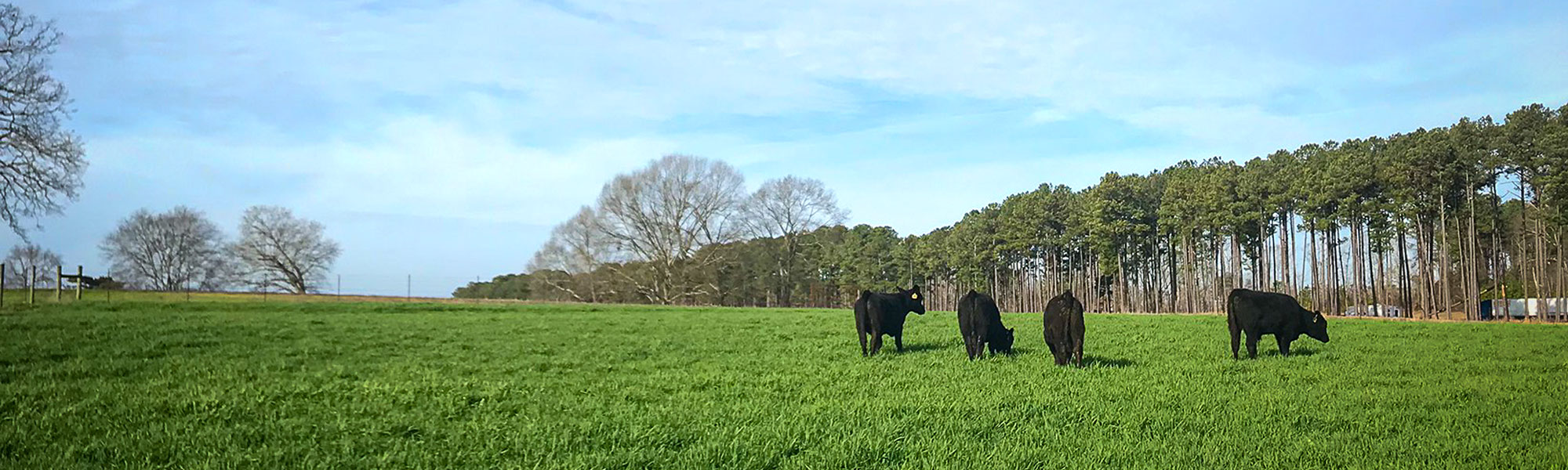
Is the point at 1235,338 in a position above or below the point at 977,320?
below

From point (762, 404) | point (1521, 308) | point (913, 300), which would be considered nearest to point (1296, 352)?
point (913, 300)

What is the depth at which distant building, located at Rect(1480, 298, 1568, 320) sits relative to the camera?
42.6 m

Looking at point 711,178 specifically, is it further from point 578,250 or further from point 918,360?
point 918,360

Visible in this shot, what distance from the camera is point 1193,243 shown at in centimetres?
6334

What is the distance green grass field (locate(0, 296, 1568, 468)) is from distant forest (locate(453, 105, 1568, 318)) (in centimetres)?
2839

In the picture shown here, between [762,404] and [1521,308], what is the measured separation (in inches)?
2340

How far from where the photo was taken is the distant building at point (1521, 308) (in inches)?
1676

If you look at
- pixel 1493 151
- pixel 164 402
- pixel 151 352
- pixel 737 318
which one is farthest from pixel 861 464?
pixel 1493 151

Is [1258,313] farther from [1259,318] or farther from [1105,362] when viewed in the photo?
[1105,362]

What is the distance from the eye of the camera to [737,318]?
33.8 m

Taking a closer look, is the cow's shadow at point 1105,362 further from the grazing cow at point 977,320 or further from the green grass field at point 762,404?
the grazing cow at point 977,320

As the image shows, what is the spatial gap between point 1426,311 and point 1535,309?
5806mm

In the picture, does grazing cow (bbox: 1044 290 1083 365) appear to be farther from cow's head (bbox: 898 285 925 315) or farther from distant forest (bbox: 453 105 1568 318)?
distant forest (bbox: 453 105 1568 318)

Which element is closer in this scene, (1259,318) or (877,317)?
(1259,318)
